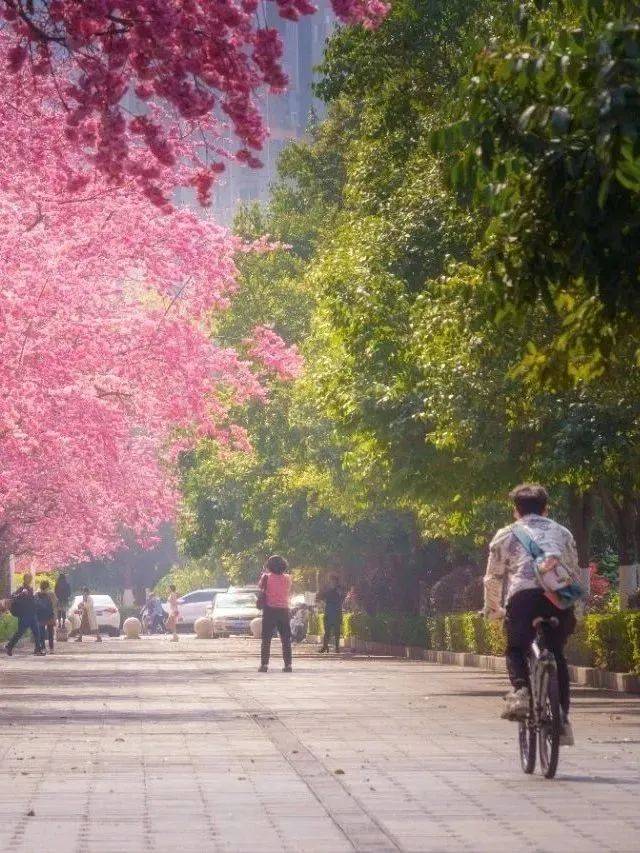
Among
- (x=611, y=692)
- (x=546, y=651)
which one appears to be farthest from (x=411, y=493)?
(x=546, y=651)

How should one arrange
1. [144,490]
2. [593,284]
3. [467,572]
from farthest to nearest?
[144,490], [467,572], [593,284]

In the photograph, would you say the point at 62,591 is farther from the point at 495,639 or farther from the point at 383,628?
the point at 495,639

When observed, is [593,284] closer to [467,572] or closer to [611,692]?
[611,692]

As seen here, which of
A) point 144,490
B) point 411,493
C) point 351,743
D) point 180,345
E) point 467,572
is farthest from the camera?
point 144,490

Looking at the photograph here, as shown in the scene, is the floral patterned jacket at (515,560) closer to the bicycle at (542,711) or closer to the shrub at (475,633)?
the bicycle at (542,711)

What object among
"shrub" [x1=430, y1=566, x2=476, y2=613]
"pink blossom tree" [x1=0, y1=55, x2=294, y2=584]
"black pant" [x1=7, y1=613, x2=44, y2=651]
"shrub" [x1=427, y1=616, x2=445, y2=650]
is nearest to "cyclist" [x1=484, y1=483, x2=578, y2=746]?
"pink blossom tree" [x1=0, y1=55, x2=294, y2=584]

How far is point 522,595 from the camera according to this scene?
1319cm

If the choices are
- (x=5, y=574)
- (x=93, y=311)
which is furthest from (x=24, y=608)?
(x=5, y=574)

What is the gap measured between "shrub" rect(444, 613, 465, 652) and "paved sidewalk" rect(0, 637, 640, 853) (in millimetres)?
15085

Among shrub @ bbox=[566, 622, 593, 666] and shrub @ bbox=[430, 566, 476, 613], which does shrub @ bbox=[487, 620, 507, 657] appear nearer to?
shrub @ bbox=[566, 622, 593, 666]

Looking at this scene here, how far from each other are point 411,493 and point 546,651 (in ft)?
57.1

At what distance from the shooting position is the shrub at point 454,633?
40.7 m

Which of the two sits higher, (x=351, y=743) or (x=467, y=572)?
(x=467, y=572)

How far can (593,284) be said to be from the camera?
1020 centimetres
